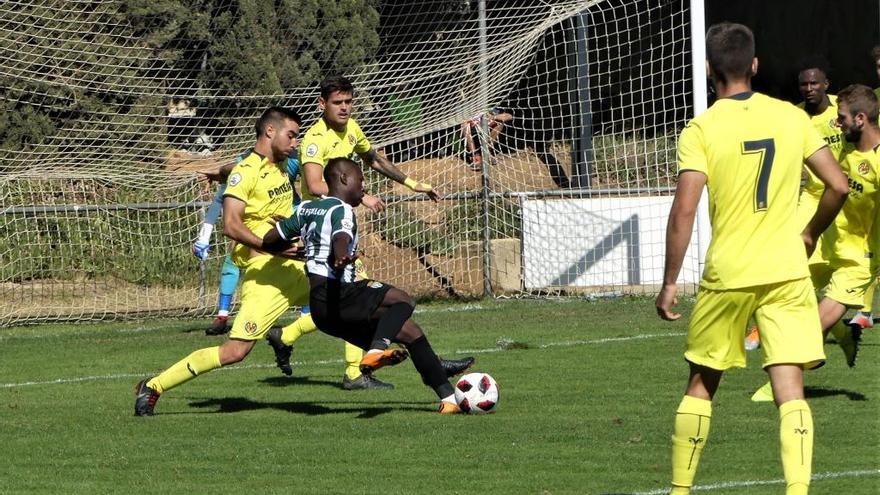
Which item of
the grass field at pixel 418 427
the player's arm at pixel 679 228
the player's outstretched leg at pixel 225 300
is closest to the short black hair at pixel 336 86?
the grass field at pixel 418 427

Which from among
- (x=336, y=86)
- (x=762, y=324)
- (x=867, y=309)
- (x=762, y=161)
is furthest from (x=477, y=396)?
(x=762, y=161)

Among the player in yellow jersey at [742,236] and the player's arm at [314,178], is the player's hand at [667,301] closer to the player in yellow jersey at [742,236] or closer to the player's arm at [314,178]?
the player in yellow jersey at [742,236]

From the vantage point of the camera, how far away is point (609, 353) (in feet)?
38.7

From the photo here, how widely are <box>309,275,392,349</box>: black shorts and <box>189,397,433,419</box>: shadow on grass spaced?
2.18ft

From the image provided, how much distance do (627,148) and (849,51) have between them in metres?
9.58

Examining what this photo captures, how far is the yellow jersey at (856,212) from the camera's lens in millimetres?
9133

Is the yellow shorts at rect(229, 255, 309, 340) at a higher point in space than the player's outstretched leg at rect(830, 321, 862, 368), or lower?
higher

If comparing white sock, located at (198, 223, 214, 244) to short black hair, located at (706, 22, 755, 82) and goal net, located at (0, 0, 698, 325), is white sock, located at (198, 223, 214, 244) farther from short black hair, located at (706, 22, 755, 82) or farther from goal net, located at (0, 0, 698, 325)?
short black hair, located at (706, 22, 755, 82)

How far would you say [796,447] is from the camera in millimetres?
5633

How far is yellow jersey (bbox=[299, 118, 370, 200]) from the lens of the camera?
34.9 ft

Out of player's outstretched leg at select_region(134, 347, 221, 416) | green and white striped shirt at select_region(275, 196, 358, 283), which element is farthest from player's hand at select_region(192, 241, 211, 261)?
green and white striped shirt at select_region(275, 196, 358, 283)

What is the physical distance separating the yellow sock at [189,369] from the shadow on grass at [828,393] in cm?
390

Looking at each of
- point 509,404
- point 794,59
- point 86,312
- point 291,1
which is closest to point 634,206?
point 291,1

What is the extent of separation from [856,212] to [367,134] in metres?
7.83
